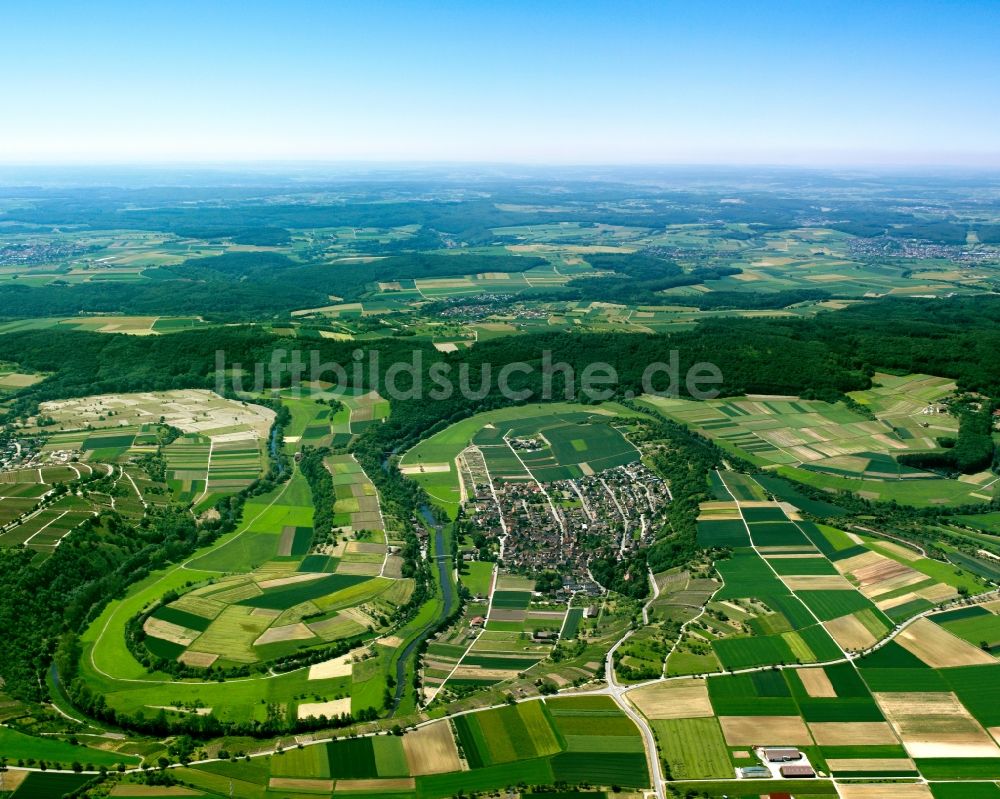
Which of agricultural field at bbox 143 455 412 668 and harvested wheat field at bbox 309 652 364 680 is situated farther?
agricultural field at bbox 143 455 412 668

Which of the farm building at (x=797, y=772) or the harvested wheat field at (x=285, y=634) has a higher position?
the farm building at (x=797, y=772)

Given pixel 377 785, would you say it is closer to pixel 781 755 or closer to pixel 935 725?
pixel 781 755

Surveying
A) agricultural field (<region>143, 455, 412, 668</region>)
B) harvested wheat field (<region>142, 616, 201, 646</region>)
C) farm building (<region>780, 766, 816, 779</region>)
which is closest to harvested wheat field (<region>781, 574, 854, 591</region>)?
farm building (<region>780, 766, 816, 779</region>)

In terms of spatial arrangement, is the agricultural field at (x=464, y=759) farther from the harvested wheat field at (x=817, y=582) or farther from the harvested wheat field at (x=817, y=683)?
the harvested wheat field at (x=817, y=582)

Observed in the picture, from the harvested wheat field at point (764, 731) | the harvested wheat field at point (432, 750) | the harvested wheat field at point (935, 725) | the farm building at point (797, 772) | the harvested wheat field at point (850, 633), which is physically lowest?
the harvested wheat field at point (432, 750)

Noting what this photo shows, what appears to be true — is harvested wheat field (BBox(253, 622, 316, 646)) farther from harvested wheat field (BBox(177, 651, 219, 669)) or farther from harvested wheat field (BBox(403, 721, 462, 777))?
harvested wheat field (BBox(403, 721, 462, 777))

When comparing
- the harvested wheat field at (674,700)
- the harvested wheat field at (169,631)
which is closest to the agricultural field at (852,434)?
the harvested wheat field at (674,700)

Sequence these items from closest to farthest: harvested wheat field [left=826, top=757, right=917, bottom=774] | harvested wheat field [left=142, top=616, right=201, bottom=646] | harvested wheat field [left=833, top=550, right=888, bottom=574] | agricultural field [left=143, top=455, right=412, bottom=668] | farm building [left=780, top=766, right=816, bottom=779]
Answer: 1. farm building [left=780, top=766, right=816, bottom=779]
2. harvested wheat field [left=826, top=757, right=917, bottom=774]
3. agricultural field [left=143, top=455, right=412, bottom=668]
4. harvested wheat field [left=142, top=616, right=201, bottom=646]
5. harvested wheat field [left=833, top=550, right=888, bottom=574]
